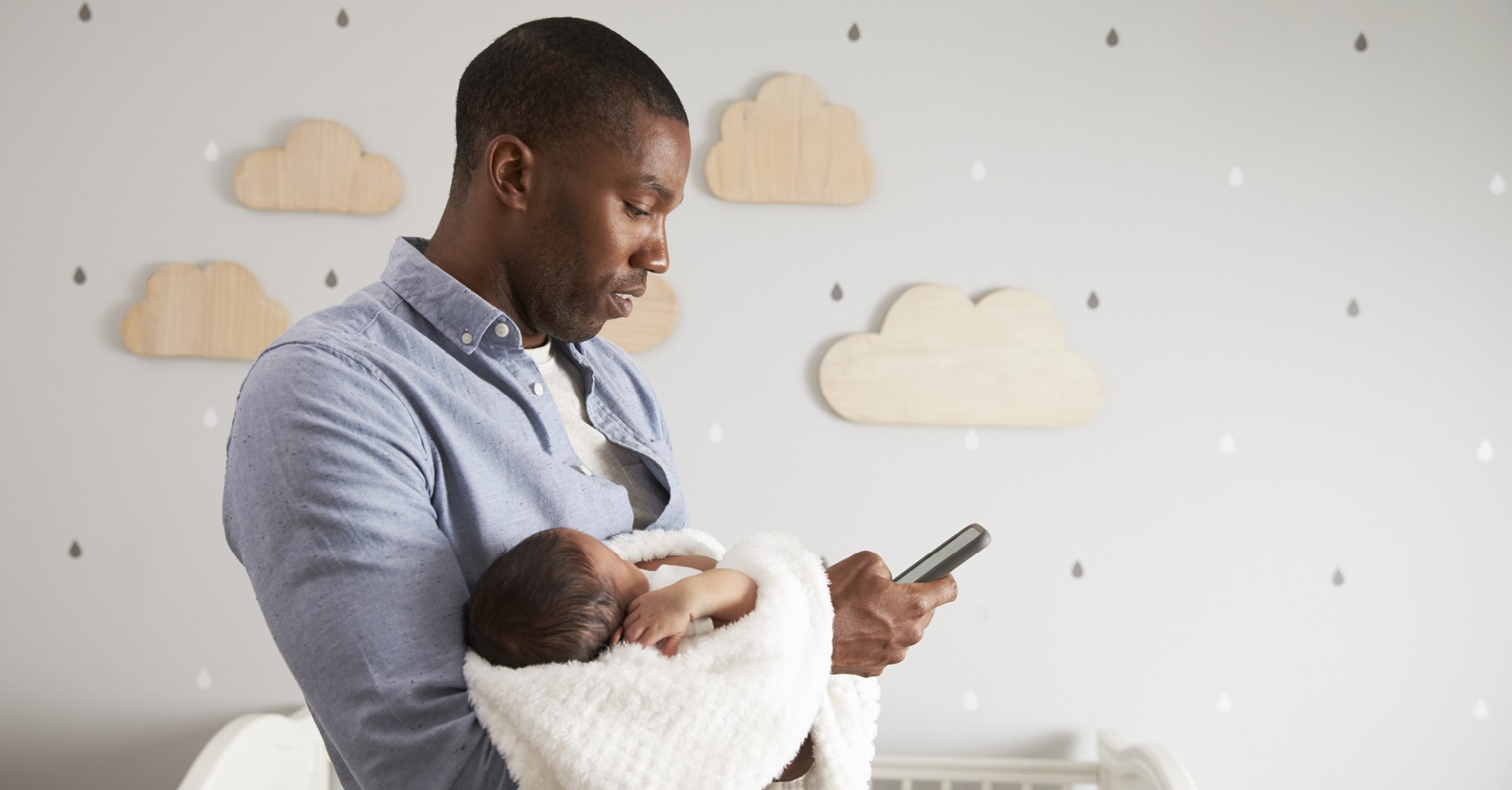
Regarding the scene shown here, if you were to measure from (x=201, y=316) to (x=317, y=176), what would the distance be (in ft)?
0.97

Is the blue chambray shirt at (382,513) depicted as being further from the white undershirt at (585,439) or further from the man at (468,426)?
the white undershirt at (585,439)

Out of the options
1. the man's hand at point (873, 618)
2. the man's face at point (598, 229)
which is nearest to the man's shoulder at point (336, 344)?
the man's face at point (598, 229)

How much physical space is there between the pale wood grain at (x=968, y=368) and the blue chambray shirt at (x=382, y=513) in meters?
1.05

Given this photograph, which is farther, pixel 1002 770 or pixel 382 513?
pixel 1002 770

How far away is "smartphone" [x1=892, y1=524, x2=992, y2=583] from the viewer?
31.3 inches

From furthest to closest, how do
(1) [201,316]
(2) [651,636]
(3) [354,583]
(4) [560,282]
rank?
(1) [201,316], (4) [560,282], (2) [651,636], (3) [354,583]

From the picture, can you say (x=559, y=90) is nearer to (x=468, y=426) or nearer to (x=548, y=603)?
(x=468, y=426)

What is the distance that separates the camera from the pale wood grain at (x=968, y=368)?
1740 millimetres

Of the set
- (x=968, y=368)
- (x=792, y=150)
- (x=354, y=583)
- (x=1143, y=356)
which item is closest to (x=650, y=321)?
(x=792, y=150)

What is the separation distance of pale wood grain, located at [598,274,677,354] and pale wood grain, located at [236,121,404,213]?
442 millimetres

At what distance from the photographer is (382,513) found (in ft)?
1.97

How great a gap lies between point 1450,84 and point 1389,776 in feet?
3.95

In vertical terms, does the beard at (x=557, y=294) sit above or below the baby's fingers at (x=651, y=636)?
above

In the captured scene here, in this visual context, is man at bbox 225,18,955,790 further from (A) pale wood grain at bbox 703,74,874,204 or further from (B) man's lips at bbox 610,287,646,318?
(A) pale wood grain at bbox 703,74,874,204
